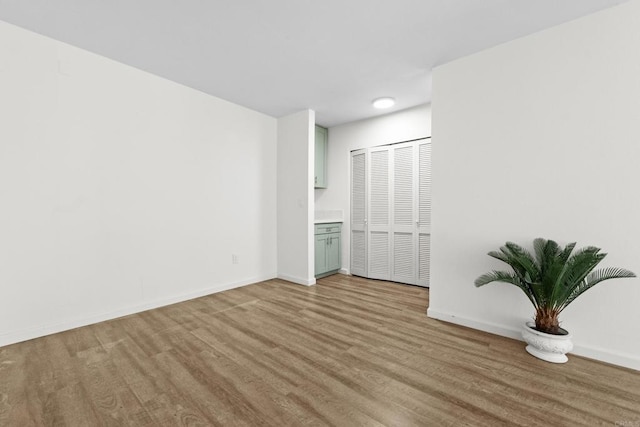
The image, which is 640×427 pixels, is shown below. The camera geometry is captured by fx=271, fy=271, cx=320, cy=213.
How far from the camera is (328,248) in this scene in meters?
4.63

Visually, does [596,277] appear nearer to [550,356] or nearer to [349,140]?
[550,356]

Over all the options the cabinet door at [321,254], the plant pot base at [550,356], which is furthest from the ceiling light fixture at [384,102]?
the plant pot base at [550,356]

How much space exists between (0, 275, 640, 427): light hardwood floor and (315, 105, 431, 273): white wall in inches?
98.8

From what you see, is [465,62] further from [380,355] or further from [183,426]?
[183,426]

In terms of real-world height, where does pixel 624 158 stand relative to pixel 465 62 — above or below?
below

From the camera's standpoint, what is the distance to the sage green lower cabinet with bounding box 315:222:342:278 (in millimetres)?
4426

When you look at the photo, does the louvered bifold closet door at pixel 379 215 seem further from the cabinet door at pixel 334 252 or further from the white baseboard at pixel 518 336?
the white baseboard at pixel 518 336

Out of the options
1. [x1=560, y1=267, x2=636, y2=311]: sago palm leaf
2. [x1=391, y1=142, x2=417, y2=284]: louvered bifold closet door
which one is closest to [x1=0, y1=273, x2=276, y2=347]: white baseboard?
[x1=391, y1=142, x2=417, y2=284]: louvered bifold closet door

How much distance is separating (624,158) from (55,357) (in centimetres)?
448

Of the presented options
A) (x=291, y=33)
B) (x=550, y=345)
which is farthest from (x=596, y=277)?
(x=291, y=33)

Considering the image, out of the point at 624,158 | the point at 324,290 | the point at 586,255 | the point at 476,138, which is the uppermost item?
the point at 476,138

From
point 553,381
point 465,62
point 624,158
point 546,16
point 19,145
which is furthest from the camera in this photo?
point 465,62

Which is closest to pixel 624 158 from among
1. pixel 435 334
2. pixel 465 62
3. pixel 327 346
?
pixel 465 62

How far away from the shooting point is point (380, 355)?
82.8 inches
